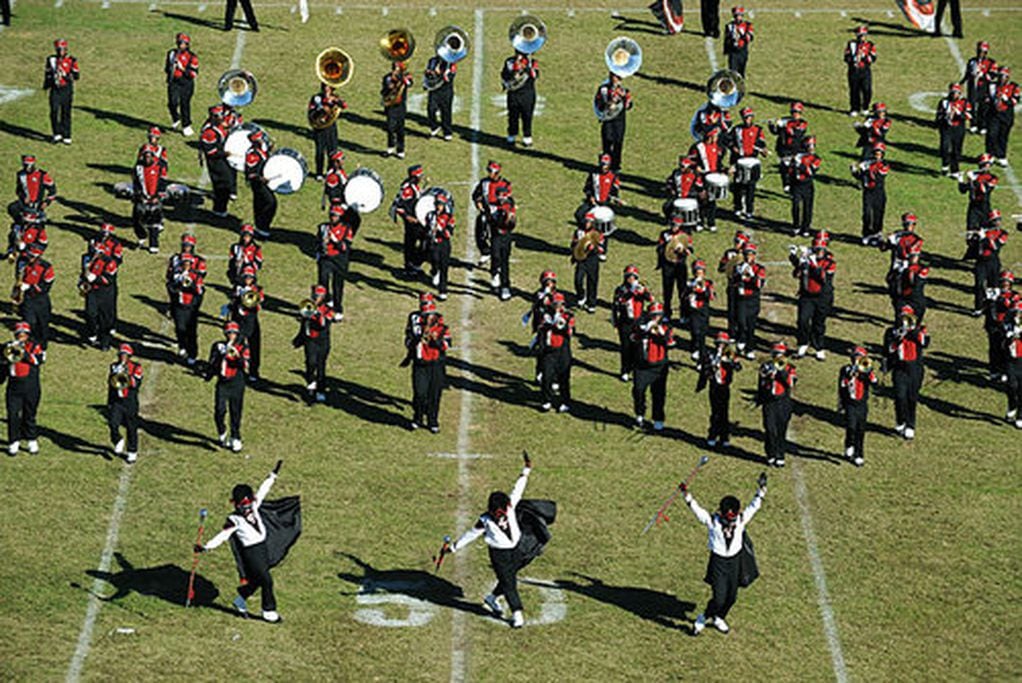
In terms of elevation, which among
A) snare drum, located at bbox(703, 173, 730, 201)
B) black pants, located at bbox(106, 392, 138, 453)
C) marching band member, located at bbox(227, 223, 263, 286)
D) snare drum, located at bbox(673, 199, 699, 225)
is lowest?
black pants, located at bbox(106, 392, 138, 453)

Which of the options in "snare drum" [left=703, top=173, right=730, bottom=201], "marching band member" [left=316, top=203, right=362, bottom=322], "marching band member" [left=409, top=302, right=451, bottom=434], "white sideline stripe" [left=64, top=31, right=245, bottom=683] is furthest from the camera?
"snare drum" [left=703, top=173, right=730, bottom=201]

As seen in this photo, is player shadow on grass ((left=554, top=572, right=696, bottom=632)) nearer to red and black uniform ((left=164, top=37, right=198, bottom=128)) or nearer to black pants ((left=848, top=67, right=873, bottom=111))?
red and black uniform ((left=164, top=37, right=198, bottom=128))

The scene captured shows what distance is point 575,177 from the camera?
40781 millimetres

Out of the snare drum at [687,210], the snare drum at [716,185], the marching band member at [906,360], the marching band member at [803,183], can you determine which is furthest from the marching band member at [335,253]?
the marching band member at [906,360]

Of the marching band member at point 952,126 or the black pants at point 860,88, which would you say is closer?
the marching band member at point 952,126

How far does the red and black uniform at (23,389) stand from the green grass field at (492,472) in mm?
497

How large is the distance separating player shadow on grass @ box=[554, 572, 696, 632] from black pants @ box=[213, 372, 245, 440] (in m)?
5.35

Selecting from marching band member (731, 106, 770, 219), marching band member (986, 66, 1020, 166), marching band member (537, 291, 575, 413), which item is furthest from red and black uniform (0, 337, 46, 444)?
marching band member (986, 66, 1020, 166)

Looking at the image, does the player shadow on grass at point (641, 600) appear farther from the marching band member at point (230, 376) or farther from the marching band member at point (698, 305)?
the marching band member at point (698, 305)

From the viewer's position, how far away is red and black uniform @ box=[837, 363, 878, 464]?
30.5 meters

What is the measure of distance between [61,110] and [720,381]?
15819mm

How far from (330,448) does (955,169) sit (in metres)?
15.4

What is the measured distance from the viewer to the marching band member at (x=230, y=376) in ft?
99.1

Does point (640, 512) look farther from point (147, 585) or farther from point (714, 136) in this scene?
point (714, 136)
